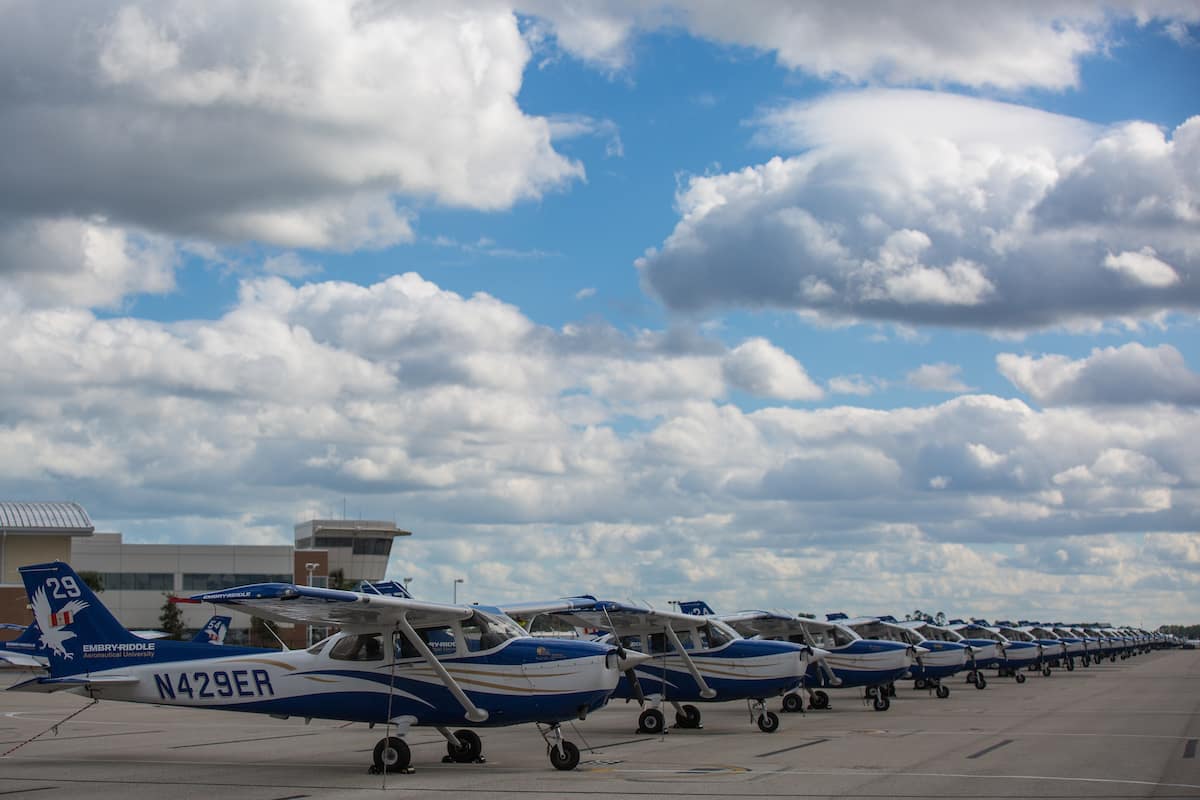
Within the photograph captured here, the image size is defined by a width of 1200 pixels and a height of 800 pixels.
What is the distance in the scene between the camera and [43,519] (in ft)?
272

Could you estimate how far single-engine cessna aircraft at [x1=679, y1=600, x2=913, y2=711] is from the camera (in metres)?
32.3

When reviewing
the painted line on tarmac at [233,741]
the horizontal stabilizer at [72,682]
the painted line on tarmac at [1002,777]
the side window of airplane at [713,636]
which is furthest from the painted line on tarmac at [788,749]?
the painted line on tarmac at [233,741]

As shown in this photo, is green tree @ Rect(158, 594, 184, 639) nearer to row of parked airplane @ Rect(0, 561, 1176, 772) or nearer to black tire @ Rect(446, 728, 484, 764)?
row of parked airplane @ Rect(0, 561, 1176, 772)

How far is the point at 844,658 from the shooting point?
3297 centimetres

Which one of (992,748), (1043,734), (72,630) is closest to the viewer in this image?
(72,630)

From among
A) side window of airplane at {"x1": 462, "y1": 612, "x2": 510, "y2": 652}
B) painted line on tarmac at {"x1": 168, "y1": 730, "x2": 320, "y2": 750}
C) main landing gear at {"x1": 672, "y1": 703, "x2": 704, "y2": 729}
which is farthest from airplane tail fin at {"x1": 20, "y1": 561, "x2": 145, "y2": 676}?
main landing gear at {"x1": 672, "y1": 703, "x2": 704, "y2": 729}

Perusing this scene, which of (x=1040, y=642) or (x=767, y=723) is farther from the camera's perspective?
(x=1040, y=642)

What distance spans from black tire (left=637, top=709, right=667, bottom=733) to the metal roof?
67.2 m

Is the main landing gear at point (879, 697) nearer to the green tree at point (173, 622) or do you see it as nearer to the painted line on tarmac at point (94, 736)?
the painted line on tarmac at point (94, 736)

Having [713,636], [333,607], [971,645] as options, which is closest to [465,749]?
[333,607]

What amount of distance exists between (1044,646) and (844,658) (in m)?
34.8

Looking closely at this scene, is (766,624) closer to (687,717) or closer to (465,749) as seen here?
(687,717)

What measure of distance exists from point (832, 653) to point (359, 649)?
1676cm

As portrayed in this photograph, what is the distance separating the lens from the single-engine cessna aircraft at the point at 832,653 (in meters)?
32.3
